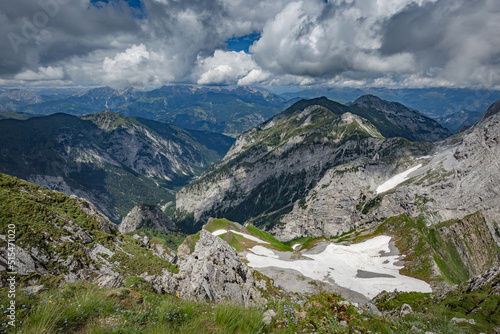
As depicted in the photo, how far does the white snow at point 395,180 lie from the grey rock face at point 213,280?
193210 millimetres

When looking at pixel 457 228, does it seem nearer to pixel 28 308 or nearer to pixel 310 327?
pixel 310 327

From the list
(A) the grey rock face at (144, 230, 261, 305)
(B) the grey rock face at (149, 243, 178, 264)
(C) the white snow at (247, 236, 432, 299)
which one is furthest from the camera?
(C) the white snow at (247, 236, 432, 299)

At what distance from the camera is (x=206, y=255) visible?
842 inches

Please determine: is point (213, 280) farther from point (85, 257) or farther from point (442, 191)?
point (442, 191)

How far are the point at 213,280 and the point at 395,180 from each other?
A: 20860 cm

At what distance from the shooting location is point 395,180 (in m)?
188

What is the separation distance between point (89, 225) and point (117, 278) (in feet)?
59.3

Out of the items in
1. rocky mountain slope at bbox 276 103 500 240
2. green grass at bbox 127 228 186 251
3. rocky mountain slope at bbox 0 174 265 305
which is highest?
rocky mountain slope at bbox 276 103 500 240

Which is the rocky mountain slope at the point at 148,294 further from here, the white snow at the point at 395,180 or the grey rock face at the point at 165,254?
the white snow at the point at 395,180

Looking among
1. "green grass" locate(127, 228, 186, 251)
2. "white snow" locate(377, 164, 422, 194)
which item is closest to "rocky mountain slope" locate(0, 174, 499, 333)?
"green grass" locate(127, 228, 186, 251)

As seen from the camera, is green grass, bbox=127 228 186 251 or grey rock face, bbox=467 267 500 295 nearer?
grey rock face, bbox=467 267 500 295

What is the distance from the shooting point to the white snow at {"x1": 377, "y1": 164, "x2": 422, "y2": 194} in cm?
18300

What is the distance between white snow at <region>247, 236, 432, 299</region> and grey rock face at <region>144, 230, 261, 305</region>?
85.3 feet

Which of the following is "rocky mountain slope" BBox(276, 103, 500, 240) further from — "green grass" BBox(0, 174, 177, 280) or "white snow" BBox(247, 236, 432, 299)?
"green grass" BBox(0, 174, 177, 280)
